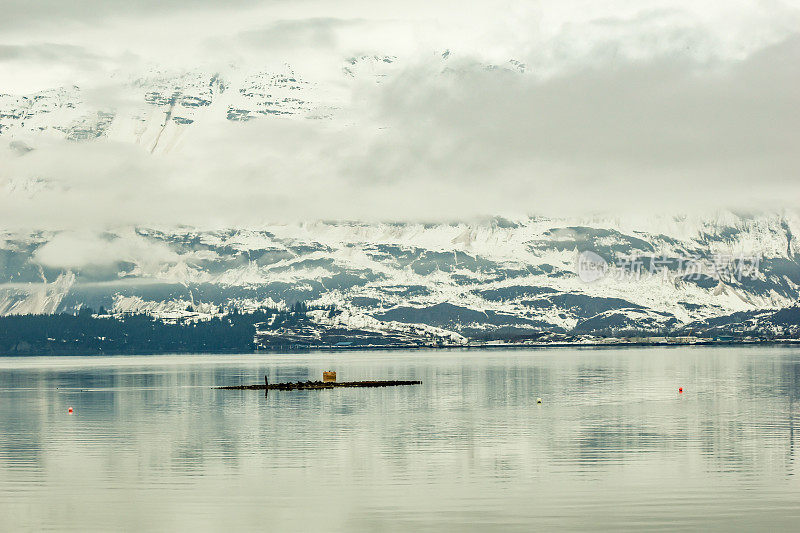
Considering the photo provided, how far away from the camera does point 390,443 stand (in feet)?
339

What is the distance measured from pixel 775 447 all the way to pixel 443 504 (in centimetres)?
3830

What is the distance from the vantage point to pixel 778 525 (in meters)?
60.6

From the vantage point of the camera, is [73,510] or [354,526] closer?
[354,526]

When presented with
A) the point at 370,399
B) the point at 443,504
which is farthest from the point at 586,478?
the point at 370,399

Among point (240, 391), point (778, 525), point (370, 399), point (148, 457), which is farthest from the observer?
point (240, 391)

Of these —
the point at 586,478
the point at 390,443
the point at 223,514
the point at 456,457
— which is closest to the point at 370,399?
the point at 390,443

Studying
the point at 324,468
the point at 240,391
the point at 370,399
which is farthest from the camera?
the point at 240,391

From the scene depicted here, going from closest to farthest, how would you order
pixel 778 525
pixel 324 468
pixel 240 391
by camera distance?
pixel 778 525
pixel 324 468
pixel 240 391

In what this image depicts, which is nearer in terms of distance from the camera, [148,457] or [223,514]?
[223,514]

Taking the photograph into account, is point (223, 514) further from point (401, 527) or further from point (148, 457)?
point (148, 457)

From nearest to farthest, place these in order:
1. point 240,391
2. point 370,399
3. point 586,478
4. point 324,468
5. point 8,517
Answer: point 8,517
point 586,478
point 324,468
point 370,399
point 240,391

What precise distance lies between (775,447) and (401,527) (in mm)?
44973

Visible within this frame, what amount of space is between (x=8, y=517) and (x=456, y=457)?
36138mm

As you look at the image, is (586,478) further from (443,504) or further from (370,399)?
(370,399)
